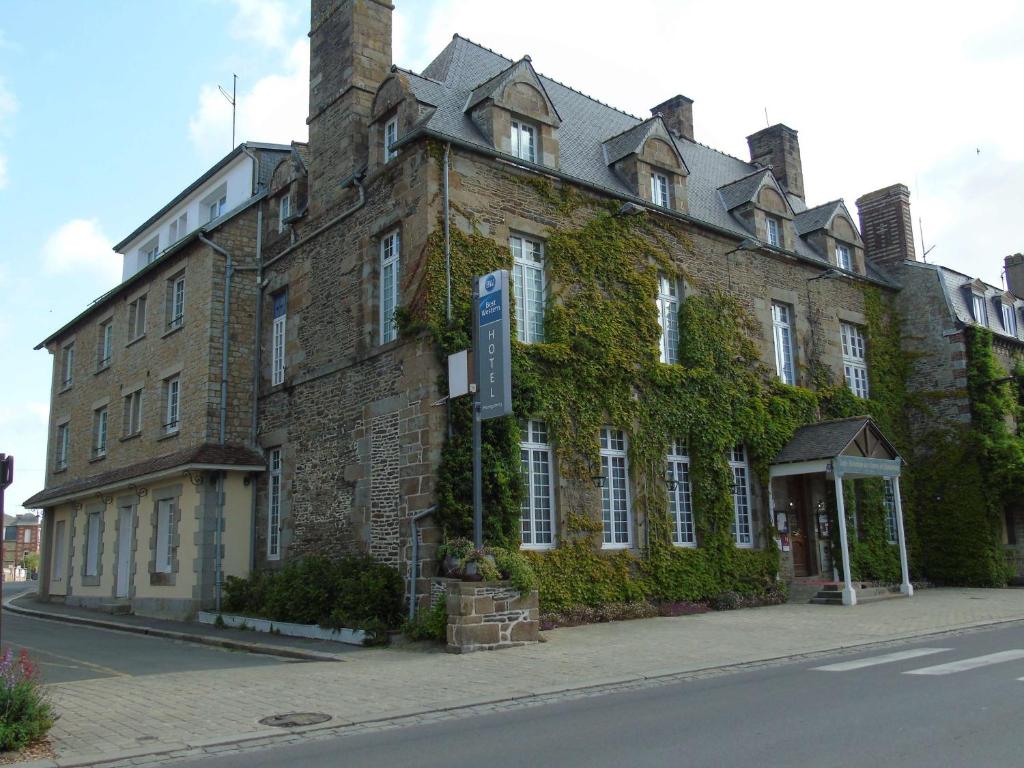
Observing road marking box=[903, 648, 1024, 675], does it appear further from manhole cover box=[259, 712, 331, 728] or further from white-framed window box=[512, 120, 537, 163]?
white-framed window box=[512, 120, 537, 163]

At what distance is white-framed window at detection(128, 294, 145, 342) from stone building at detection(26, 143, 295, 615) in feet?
0.12

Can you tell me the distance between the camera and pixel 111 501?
71.2 feet

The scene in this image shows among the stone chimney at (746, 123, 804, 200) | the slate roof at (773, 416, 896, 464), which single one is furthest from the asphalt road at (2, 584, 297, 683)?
the stone chimney at (746, 123, 804, 200)

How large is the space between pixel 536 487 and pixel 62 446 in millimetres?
18019

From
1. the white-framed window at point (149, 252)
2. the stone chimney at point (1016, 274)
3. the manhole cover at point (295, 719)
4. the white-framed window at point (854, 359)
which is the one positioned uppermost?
the white-framed window at point (149, 252)

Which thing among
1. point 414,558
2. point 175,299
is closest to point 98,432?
point 175,299

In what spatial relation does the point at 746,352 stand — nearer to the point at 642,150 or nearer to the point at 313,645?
the point at 642,150

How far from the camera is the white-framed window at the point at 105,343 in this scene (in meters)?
24.2

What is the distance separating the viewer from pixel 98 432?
24.1 meters

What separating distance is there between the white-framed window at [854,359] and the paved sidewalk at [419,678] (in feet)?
26.0

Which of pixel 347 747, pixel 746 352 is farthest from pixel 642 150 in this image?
pixel 347 747

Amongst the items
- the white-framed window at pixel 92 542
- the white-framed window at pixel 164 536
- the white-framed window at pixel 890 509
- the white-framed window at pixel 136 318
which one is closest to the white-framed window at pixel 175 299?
the white-framed window at pixel 136 318

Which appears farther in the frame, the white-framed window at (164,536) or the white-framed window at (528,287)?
the white-framed window at (164,536)

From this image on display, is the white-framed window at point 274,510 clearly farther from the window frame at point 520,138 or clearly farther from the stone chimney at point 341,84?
the window frame at point 520,138
